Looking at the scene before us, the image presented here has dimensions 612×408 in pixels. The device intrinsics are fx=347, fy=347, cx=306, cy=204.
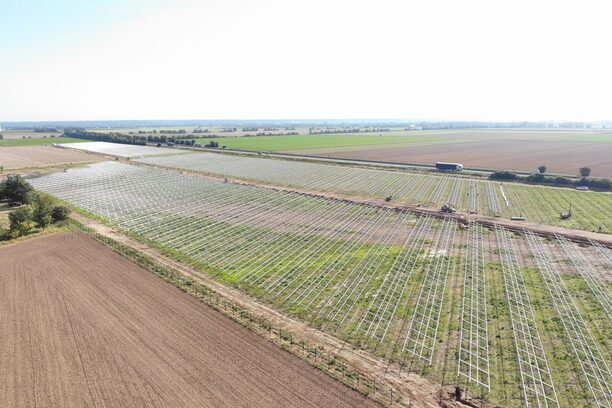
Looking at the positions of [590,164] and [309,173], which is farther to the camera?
[590,164]

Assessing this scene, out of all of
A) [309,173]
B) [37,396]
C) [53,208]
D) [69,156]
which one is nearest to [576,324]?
[37,396]

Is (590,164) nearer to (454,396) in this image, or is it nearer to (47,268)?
(454,396)

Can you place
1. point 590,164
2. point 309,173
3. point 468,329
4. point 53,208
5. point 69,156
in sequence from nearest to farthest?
point 468,329 < point 53,208 < point 309,173 < point 590,164 < point 69,156

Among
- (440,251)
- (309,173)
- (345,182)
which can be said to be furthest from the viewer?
(309,173)

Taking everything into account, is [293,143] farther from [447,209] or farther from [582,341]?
[582,341]

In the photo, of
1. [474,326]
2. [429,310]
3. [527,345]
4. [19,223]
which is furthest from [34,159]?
[527,345]

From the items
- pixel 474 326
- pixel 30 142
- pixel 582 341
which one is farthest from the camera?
pixel 30 142

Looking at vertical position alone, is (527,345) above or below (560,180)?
below

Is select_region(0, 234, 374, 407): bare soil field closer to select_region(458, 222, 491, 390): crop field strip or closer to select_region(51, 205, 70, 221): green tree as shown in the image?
select_region(458, 222, 491, 390): crop field strip
